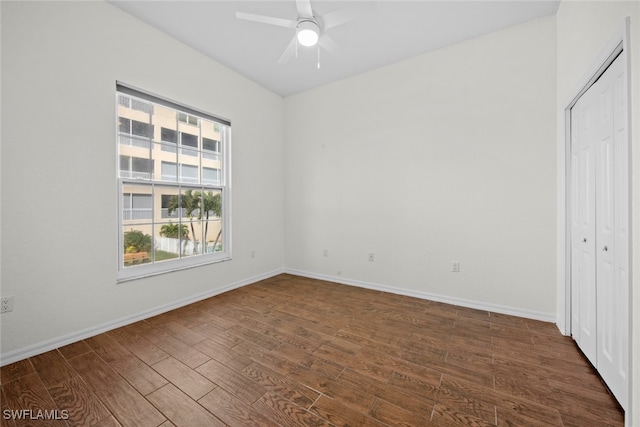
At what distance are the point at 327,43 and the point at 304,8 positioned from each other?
30.7 inches

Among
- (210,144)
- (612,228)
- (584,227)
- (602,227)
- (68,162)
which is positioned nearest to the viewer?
(612,228)

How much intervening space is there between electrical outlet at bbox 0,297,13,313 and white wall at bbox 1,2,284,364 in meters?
0.04

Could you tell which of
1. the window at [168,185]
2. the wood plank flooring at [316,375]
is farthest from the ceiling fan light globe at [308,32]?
the wood plank flooring at [316,375]

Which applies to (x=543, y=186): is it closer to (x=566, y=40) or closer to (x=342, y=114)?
(x=566, y=40)

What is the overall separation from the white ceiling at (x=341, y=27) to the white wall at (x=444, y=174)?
0.21 m

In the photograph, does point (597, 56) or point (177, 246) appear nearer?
point (597, 56)

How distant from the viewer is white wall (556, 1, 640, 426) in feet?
3.81

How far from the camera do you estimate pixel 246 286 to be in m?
3.70

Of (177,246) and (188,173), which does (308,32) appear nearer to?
(188,173)

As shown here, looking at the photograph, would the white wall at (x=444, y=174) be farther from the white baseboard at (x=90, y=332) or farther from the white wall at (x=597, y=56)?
the white baseboard at (x=90, y=332)

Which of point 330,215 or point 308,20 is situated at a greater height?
point 308,20

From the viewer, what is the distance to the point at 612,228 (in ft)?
5.15

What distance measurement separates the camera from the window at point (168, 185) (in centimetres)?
259
